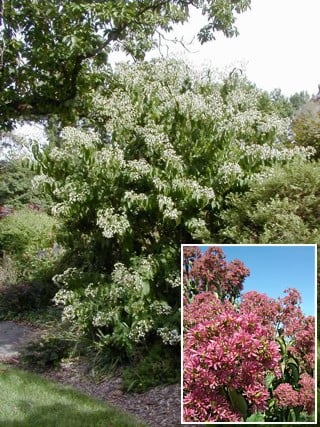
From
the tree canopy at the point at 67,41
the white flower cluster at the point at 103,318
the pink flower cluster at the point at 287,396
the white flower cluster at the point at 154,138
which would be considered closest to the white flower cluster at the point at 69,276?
the white flower cluster at the point at 103,318

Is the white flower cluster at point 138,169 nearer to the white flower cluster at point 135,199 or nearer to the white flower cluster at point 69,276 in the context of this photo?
the white flower cluster at point 135,199

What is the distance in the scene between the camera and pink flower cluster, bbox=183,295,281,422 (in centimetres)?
253

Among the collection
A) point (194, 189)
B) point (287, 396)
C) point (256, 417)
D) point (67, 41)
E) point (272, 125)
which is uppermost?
point (67, 41)

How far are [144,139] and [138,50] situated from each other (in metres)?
4.37

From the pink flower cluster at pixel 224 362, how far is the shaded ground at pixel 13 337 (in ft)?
17.0

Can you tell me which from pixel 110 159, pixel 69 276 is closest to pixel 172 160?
pixel 110 159

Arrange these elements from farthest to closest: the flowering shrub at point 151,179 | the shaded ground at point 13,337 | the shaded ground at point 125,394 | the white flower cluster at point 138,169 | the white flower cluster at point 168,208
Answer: the shaded ground at point 13,337 < the flowering shrub at point 151,179 < the white flower cluster at point 138,169 < the white flower cluster at point 168,208 < the shaded ground at point 125,394

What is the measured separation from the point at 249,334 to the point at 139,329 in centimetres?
322

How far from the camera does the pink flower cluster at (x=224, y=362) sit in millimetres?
2527

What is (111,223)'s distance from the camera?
5629 mm

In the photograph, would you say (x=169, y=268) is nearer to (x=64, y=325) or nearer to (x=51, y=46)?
(x=64, y=325)

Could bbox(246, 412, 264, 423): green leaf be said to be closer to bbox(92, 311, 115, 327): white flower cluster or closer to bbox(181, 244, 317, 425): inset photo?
bbox(181, 244, 317, 425): inset photo

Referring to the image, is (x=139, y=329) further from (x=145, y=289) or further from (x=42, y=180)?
(x=42, y=180)

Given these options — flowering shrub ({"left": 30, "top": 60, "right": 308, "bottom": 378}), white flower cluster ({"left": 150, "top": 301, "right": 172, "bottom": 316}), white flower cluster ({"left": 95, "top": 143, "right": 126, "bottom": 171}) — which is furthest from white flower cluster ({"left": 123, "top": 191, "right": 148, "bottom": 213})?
white flower cluster ({"left": 150, "top": 301, "right": 172, "bottom": 316})
